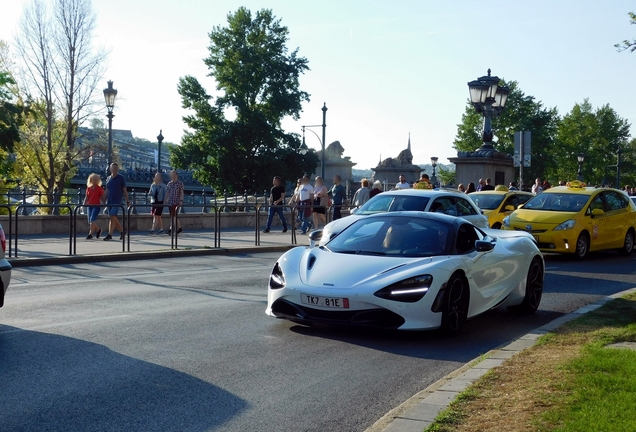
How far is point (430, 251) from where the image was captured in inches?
372

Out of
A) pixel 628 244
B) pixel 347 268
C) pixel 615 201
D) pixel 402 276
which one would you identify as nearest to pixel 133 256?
pixel 347 268

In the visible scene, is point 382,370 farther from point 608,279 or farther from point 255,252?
point 255,252

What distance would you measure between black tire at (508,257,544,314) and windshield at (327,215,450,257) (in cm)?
175

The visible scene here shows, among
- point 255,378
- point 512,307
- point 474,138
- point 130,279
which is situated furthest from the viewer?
point 474,138

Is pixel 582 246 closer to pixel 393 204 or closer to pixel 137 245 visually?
pixel 393 204

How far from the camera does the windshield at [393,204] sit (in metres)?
16.1

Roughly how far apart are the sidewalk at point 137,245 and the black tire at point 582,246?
698 cm

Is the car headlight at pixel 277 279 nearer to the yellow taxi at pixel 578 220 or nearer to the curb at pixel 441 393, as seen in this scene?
the curb at pixel 441 393

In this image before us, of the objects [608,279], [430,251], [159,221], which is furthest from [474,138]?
[430,251]

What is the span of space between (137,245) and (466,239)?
13142mm

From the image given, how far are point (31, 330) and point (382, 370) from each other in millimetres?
3758

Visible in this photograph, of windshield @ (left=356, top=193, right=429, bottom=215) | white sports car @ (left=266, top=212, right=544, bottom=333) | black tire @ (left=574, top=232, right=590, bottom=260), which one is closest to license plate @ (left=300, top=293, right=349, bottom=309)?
white sports car @ (left=266, top=212, right=544, bottom=333)

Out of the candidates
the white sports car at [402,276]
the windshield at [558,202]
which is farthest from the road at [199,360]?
the windshield at [558,202]

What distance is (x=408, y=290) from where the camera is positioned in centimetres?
856
